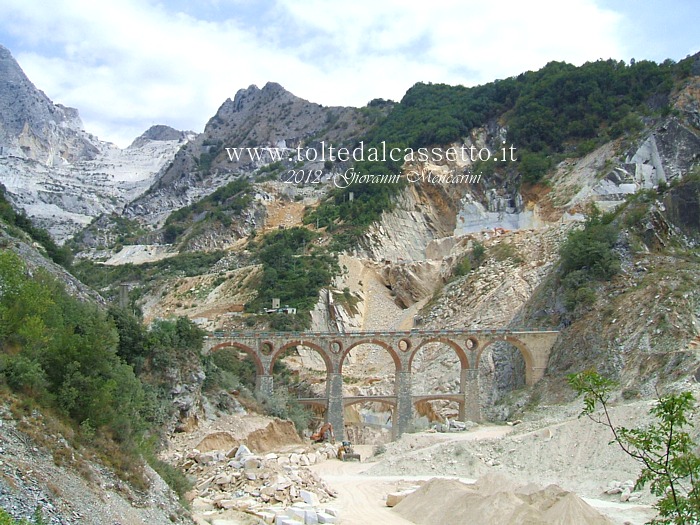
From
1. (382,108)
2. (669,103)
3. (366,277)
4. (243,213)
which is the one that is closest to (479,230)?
(366,277)

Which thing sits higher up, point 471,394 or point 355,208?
point 355,208

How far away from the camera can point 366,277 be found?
5666cm

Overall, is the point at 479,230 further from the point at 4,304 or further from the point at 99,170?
the point at 99,170

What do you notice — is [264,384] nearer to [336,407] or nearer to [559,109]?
[336,407]

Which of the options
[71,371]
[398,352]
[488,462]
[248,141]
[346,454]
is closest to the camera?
[71,371]

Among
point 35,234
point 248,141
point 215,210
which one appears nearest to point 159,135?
point 248,141

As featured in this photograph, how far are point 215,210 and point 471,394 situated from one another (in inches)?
1869

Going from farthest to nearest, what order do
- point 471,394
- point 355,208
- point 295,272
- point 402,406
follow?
point 355,208 < point 295,272 < point 471,394 < point 402,406

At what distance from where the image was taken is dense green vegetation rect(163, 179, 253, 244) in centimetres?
7588

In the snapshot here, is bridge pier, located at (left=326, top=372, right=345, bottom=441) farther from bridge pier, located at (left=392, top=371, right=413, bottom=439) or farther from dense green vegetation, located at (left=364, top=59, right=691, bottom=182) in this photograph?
dense green vegetation, located at (left=364, top=59, right=691, bottom=182)

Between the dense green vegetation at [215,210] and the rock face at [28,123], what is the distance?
4653 centimetres

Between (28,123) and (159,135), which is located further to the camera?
(159,135)

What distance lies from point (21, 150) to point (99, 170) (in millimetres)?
15718

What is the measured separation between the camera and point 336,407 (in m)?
35.2
